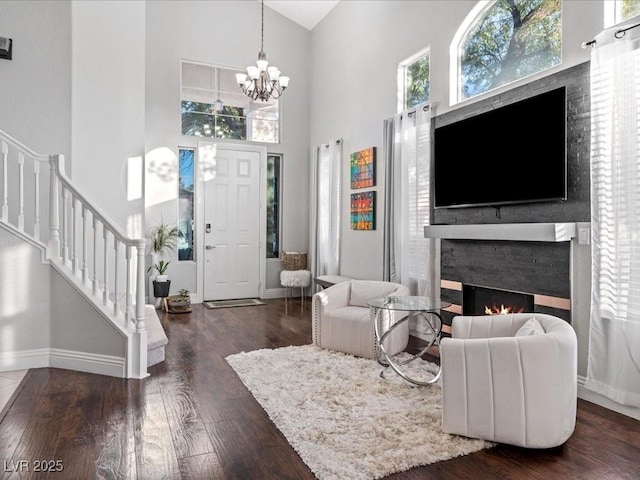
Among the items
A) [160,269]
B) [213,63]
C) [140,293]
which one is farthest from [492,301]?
[213,63]

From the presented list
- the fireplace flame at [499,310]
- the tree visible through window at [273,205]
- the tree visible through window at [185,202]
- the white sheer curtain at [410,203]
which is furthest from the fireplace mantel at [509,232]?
the tree visible through window at [185,202]

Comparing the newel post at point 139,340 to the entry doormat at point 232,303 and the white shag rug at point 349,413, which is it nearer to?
the white shag rug at point 349,413

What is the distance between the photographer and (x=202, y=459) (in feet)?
7.54

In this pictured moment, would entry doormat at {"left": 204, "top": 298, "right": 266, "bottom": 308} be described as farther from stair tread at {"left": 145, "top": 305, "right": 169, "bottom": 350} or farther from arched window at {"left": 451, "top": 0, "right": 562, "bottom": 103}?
arched window at {"left": 451, "top": 0, "right": 562, "bottom": 103}

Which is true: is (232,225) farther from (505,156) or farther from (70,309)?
(505,156)

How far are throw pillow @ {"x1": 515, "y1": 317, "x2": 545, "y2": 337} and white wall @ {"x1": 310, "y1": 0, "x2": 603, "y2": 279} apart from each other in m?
1.97

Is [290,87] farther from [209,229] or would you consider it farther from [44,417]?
[44,417]

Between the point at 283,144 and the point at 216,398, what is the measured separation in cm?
522

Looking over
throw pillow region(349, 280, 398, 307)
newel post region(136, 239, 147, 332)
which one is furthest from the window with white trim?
newel post region(136, 239, 147, 332)

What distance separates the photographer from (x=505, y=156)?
381cm

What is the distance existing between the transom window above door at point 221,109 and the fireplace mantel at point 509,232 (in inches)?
159

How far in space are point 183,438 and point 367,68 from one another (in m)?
5.04

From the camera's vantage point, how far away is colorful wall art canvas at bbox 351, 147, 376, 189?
19.0 ft


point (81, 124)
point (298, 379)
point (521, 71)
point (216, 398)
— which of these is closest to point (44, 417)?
point (216, 398)
